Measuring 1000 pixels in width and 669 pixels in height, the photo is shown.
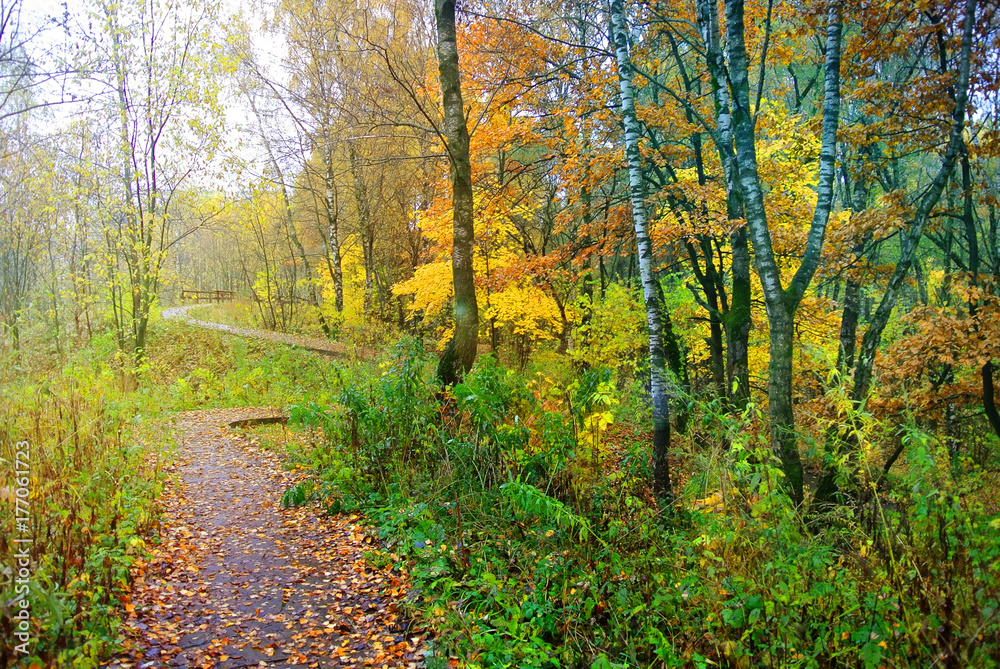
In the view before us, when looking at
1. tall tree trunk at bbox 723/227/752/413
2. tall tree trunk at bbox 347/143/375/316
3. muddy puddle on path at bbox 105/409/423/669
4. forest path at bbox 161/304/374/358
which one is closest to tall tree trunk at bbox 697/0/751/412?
tall tree trunk at bbox 723/227/752/413

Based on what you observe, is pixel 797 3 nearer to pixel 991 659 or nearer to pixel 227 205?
pixel 991 659

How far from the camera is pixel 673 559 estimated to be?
3.53 meters

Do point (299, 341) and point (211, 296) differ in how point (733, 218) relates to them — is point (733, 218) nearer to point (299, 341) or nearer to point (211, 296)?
point (299, 341)

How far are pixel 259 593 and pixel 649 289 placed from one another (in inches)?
194

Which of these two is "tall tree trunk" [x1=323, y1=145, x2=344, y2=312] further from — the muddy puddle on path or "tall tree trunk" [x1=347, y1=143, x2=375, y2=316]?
the muddy puddle on path

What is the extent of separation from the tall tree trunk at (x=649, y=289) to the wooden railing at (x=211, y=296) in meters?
28.6

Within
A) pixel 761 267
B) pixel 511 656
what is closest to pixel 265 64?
pixel 761 267

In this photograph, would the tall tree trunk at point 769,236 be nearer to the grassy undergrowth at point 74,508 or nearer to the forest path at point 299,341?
the grassy undergrowth at point 74,508

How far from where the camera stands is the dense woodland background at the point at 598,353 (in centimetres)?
306

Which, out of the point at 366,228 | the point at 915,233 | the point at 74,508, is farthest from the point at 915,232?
the point at 366,228

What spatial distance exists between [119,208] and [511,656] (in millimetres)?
14896

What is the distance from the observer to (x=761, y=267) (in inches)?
247
